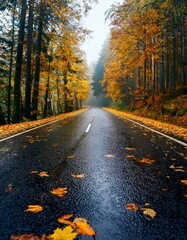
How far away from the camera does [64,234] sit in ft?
6.79

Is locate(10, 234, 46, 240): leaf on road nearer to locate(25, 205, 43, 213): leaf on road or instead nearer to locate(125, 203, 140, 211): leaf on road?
locate(25, 205, 43, 213): leaf on road

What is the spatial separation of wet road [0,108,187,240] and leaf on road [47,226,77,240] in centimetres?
10

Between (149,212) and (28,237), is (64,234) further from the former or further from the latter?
(149,212)

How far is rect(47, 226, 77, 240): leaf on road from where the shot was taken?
79.4 inches

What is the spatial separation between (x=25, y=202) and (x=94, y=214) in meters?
0.93

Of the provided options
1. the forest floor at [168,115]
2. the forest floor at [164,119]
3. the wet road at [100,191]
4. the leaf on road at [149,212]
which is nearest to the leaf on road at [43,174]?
the wet road at [100,191]

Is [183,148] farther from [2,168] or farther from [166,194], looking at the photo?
[2,168]

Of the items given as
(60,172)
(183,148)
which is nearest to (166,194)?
(60,172)

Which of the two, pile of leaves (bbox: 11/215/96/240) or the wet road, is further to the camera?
the wet road

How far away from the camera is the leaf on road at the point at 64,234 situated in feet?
6.61

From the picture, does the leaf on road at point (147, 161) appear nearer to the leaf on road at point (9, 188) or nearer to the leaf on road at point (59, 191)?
the leaf on road at point (59, 191)

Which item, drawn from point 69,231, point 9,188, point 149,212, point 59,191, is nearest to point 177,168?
point 149,212

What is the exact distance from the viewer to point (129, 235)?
2086 mm

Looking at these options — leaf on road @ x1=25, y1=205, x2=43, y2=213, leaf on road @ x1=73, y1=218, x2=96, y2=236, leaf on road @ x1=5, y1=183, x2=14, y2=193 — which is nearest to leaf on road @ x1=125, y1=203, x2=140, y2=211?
leaf on road @ x1=73, y1=218, x2=96, y2=236
